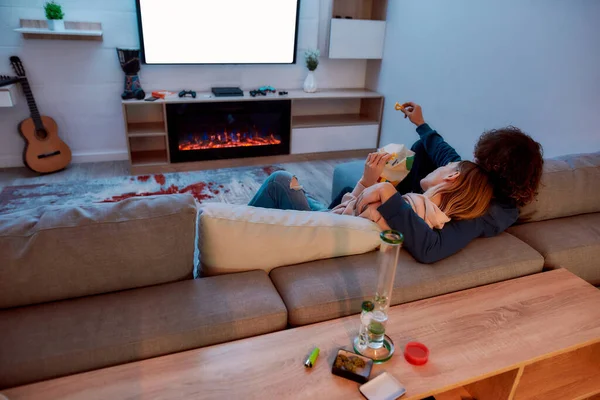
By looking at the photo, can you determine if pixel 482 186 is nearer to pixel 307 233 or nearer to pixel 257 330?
pixel 307 233

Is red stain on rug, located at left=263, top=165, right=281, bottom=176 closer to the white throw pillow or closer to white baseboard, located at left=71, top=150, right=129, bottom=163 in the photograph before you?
white baseboard, located at left=71, top=150, right=129, bottom=163

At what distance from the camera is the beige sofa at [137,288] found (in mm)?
1115

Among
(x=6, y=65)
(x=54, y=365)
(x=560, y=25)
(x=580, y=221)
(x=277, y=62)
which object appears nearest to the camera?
(x=54, y=365)

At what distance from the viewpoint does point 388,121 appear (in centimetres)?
438

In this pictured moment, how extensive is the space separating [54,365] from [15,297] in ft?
0.86

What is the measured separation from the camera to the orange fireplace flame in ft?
13.1

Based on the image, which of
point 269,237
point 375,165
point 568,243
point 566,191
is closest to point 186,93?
point 375,165

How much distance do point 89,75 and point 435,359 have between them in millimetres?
3702

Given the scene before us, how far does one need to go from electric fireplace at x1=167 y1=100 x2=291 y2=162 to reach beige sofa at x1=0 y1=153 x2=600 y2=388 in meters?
2.64

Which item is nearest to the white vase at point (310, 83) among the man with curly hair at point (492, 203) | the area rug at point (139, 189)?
the area rug at point (139, 189)

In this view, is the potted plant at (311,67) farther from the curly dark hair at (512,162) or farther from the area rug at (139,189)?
the curly dark hair at (512,162)

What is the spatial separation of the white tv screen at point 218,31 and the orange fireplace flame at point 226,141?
69 cm

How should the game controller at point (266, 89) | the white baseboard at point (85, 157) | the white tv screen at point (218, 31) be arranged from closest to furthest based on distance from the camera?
the white tv screen at point (218, 31)
the white baseboard at point (85, 157)
the game controller at point (266, 89)

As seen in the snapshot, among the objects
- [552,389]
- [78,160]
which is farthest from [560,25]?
[78,160]
